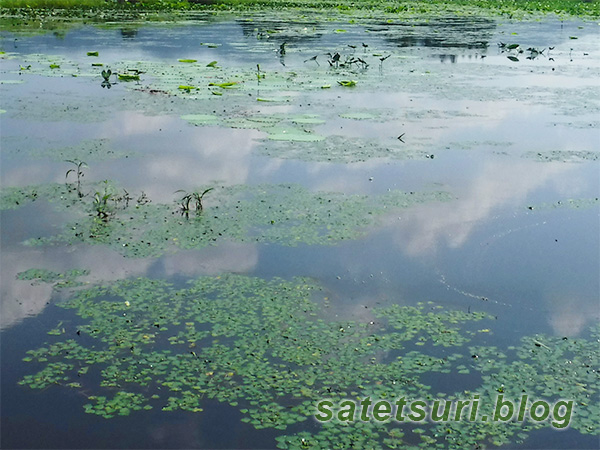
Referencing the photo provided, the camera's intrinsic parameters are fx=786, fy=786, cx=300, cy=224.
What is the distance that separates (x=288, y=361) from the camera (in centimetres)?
408

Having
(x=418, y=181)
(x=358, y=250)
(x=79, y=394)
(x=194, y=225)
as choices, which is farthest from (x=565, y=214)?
(x=79, y=394)

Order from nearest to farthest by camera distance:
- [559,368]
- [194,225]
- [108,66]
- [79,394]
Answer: [79,394] < [559,368] < [194,225] < [108,66]

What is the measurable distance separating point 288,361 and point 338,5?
29878 millimetres

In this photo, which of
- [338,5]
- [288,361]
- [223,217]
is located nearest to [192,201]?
[223,217]

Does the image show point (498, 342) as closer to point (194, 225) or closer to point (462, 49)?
point (194, 225)

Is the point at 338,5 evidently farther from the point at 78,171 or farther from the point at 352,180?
the point at 78,171

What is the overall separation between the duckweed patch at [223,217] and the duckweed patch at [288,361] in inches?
→ 35.9

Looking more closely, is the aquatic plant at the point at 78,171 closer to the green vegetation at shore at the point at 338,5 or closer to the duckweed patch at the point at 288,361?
the duckweed patch at the point at 288,361

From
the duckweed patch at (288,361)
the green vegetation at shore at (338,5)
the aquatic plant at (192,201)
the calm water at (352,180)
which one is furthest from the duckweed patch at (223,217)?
the green vegetation at shore at (338,5)

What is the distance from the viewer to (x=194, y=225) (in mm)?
5992

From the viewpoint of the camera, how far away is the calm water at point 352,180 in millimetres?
4238

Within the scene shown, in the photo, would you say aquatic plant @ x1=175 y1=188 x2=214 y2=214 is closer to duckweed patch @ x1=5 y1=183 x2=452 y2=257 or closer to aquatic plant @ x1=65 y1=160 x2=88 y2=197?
duckweed patch @ x1=5 y1=183 x2=452 y2=257

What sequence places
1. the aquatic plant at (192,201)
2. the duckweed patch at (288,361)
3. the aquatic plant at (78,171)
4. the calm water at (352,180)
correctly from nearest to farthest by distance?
1. the duckweed patch at (288,361)
2. the calm water at (352,180)
3. the aquatic plant at (192,201)
4. the aquatic plant at (78,171)

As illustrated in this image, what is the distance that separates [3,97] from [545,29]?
17.2m
